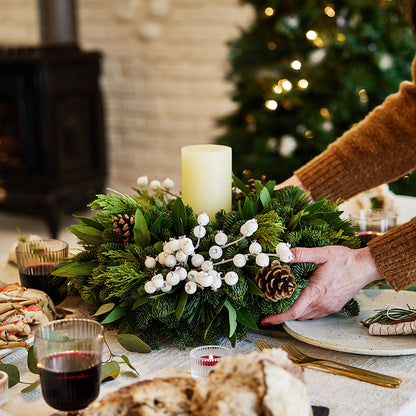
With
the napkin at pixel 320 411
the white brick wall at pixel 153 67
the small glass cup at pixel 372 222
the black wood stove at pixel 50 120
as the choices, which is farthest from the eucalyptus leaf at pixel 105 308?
the white brick wall at pixel 153 67

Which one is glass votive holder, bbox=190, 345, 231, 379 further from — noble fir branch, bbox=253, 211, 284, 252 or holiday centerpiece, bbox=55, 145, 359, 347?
noble fir branch, bbox=253, 211, 284, 252

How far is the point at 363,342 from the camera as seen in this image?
0.87 metres

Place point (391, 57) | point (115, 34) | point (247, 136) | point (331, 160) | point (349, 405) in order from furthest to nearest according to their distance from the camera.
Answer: point (115, 34) < point (247, 136) < point (391, 57) < point (331, 160) < point (349, 405)

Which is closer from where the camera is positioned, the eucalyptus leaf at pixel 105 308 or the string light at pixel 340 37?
the eucalyptus leaf at pixel 105 308

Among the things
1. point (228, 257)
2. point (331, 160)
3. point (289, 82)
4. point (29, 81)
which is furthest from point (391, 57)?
point (228, 257)

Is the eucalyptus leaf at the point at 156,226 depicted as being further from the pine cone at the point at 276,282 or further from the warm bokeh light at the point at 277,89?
the warm bokeh light at the point at 277,89

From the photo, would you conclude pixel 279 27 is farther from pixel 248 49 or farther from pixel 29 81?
pixel 29 81

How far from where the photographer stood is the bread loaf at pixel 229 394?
556mm

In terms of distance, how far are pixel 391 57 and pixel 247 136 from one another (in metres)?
0.72

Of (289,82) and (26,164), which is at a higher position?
(289,82)

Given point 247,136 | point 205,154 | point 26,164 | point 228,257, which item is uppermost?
point 205,154

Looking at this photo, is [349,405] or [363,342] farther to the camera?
[363,342]

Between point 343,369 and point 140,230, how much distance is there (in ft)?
1.14

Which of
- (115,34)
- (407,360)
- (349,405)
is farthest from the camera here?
(115,34)
